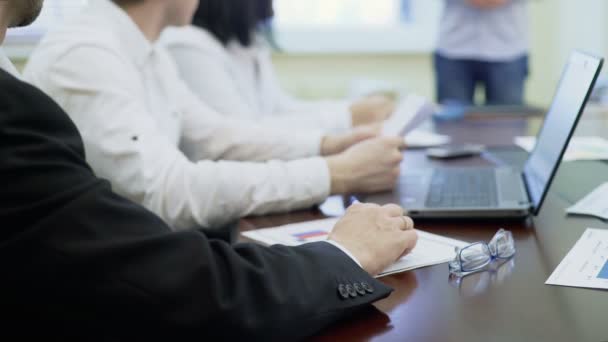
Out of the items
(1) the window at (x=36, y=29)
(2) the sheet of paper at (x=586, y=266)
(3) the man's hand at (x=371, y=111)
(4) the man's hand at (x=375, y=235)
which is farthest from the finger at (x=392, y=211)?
(1) the window at (x=36, y=29)

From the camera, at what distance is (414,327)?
0.69 metres

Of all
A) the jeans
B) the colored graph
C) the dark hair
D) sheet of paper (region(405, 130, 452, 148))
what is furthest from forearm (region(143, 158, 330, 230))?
the jeans

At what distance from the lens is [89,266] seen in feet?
2.13

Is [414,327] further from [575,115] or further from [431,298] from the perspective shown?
[575,115]

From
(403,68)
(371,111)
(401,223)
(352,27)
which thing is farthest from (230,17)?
(403,68)

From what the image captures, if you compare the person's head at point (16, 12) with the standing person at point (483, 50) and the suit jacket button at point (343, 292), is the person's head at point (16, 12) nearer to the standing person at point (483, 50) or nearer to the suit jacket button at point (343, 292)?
the suit jacket button at point (343, 292)

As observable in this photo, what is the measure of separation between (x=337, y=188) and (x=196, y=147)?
490 mm

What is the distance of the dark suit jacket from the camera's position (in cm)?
64

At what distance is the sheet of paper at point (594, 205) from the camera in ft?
3.43

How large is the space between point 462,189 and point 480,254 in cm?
39

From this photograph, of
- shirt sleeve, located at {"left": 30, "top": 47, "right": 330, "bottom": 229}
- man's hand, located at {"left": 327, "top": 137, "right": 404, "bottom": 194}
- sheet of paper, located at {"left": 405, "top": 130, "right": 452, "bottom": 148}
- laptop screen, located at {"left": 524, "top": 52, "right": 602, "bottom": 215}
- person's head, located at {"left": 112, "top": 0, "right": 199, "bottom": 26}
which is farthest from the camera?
sheet of paper, located at {"left": 405, "top": 130, "right": 452, "bottom": 148}

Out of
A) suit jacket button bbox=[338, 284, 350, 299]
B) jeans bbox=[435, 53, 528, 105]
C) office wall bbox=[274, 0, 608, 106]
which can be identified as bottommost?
office wall bbox=[274, 0, 608, 106]

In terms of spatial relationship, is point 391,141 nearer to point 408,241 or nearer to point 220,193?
point 220,193

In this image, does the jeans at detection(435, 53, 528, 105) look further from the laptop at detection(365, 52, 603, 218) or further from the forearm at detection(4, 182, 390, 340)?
the forearm at detection(4, 182, 390, 340)
